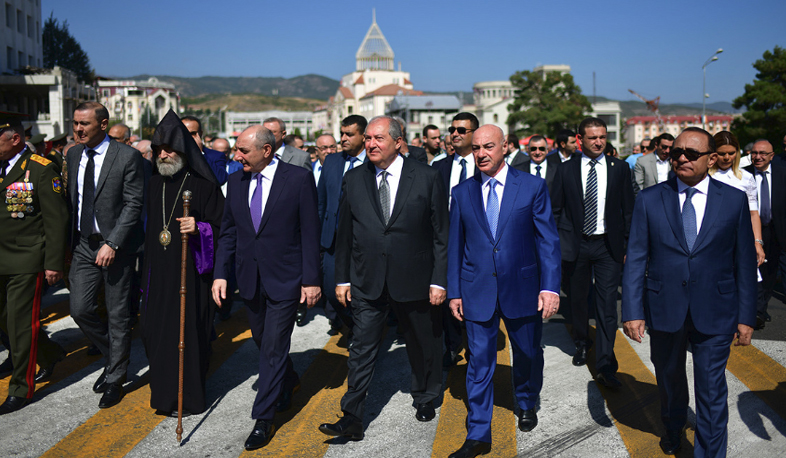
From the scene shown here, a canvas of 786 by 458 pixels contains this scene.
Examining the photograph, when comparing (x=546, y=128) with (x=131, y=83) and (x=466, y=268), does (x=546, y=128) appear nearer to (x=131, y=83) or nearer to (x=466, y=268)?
(x=466, y=268)

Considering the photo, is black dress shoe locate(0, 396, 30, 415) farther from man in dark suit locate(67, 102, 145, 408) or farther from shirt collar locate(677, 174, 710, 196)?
shirt collar locate(677, 174, 710, 196)

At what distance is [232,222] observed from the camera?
195 inches

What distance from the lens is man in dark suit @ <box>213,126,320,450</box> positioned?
4699mm

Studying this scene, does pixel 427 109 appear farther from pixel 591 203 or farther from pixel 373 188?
pixel 373 188

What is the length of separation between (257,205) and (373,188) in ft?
2.97

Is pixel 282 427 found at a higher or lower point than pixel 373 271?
lower

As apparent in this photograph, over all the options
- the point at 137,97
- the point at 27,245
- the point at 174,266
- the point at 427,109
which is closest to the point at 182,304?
the point at 174,266

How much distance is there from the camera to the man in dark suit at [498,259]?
4402 mm

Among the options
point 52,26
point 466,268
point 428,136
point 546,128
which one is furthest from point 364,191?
point 52,26

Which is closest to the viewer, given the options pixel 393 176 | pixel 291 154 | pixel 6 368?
pixel 393 176

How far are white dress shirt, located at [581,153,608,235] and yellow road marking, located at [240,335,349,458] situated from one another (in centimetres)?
274

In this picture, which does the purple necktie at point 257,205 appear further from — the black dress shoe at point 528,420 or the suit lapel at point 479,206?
the black dress shoe at point 528,420

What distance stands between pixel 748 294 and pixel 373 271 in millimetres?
2457

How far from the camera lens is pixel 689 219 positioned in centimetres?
390
